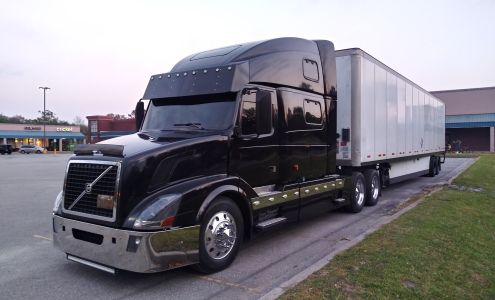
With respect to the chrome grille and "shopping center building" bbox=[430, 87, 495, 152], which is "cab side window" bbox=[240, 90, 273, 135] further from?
"shopping center building" bbox=[430, 87, 495, 152]

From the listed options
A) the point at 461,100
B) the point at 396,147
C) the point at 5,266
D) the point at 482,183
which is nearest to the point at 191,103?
the point at 5,266

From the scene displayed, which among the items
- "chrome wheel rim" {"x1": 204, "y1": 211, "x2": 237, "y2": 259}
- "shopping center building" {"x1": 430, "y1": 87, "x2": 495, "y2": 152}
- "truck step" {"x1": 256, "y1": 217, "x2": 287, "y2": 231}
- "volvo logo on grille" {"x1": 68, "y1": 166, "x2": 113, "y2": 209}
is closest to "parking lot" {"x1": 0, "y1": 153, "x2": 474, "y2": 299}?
"chrome wheel rim" {"x1": 204, "y1": 211, "x2": 237, "y2": 259}

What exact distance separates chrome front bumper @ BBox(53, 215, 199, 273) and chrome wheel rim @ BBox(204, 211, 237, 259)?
0.29 m

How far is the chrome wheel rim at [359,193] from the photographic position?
9969 millimetres

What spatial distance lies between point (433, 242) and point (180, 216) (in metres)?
3.94

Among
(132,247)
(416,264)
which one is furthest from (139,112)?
(416,264)

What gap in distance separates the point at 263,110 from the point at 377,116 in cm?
556

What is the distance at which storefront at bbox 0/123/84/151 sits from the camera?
83.4 m

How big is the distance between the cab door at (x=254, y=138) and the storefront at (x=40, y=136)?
81.8 m

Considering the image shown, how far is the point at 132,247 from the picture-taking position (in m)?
4.67

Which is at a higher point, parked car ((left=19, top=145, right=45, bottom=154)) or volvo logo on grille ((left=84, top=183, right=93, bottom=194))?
volvo logo on grille ((left=84, top=183, right=93, bottom=194))

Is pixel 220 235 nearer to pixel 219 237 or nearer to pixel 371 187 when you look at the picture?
pixel 219 237

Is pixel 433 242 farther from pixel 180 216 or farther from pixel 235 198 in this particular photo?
pixel 180 216

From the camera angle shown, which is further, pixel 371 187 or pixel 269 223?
pixel 371 187
